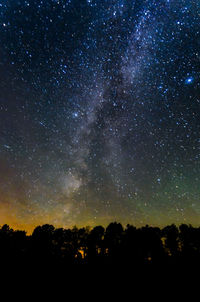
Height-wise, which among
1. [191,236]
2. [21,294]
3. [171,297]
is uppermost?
[191,236]

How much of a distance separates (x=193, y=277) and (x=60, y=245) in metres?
32.2

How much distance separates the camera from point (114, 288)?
15.6m

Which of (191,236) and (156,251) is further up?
(191,236)

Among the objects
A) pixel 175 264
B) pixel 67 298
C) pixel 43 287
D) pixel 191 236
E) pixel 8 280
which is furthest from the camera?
pixel 191 236

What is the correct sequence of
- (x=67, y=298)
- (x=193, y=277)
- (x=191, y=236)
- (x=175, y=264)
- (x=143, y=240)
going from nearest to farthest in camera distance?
(x=67, y=298) < (x=193, y=277) < (x=175, y=264) < (x=143, y=240) < (x=191, y=236)

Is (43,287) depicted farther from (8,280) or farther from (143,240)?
(143,240)

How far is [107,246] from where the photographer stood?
3847 centimetres

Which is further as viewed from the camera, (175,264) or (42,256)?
(42,256)

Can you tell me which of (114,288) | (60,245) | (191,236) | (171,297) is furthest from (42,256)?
(191,236)

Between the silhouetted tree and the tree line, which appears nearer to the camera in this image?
the tree line

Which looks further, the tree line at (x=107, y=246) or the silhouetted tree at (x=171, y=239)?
the silhouetted tree at (x=171, y=239)

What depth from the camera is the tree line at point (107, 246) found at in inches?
1132

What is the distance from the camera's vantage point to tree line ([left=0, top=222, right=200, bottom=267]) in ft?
94.3

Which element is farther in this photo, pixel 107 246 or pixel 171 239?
pixel 107 246
